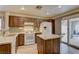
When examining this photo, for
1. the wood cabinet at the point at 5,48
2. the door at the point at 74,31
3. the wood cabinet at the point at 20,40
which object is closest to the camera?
the wood cabinet at the point at 5,48

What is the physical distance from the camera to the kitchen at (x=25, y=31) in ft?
4.91

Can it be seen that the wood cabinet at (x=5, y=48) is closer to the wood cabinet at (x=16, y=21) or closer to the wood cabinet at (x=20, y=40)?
the wood cabinet at (x=20, y=40)

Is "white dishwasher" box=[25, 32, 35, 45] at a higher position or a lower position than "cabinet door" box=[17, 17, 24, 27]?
lower

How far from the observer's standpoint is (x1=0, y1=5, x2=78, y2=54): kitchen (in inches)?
58.9

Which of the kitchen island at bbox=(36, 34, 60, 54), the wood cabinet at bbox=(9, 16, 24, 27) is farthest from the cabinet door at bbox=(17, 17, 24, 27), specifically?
the kitchen island at bbox=(36, 34, 60, 54)

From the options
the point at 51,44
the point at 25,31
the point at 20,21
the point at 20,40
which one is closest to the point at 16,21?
the point at 20,21

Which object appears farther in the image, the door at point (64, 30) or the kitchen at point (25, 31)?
the door at point (64, 30)

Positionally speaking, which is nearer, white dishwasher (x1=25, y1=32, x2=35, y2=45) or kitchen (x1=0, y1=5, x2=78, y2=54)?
kitchen (x1=0, y1=5, x2=78, y2=54)

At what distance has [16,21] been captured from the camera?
1693 millimetres

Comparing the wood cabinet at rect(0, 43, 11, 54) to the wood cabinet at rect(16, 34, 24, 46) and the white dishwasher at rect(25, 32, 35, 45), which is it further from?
the white dishwasher at rect(25, 32, 35, 45)

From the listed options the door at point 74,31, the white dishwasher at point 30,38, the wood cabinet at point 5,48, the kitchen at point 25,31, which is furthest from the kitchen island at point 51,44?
the wood cabinet at point 5,48

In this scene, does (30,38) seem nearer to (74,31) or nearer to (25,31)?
(25,31)

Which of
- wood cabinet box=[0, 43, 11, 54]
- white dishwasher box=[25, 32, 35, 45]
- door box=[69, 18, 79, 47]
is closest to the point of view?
wood cabinet box=[0, 43, 11, 54]

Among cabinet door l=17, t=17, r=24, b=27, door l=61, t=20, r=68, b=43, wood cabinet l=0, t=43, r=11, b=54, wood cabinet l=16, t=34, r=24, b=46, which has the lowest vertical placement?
wood cabinet l=0, t=43, r=11, b=54
